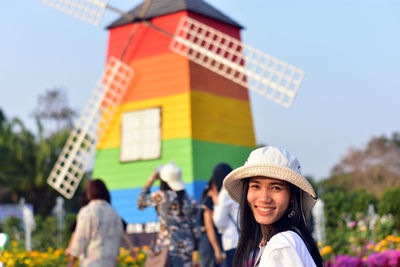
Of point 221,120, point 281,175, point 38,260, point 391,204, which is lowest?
point 38,260

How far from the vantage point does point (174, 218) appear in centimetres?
598

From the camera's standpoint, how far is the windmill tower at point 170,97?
13.2 metres

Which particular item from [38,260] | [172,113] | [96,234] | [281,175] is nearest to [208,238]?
[96,234]

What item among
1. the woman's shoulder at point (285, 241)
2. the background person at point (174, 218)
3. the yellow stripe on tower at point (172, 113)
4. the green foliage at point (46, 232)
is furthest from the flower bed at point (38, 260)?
the green foliage at point (46, 232)

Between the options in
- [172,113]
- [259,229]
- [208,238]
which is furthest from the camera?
[172,113]

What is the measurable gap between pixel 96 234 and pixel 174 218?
2.42ft

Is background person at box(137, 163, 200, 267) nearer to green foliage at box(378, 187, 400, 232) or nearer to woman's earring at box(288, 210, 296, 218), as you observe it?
woman's earring at box(288, 210, 296, 218)

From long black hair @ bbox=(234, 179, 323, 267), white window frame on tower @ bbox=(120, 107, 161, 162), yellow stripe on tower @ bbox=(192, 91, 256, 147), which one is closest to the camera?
long black hair @ bbox=(234, 179, 323, 267)

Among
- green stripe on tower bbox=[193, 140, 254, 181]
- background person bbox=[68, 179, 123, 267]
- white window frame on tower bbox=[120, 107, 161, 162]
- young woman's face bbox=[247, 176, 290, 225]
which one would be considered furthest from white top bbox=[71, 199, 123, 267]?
white window frame on tower bbox=[120, 107, 161, 162]

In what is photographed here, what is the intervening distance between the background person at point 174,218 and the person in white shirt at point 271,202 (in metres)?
3.30

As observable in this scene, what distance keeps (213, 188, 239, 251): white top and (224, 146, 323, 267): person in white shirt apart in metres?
3.35

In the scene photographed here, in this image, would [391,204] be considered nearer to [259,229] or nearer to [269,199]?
[259,229]

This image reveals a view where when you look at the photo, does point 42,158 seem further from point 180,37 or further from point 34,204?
point 180,37

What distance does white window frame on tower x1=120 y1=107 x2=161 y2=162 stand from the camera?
13555 mm
